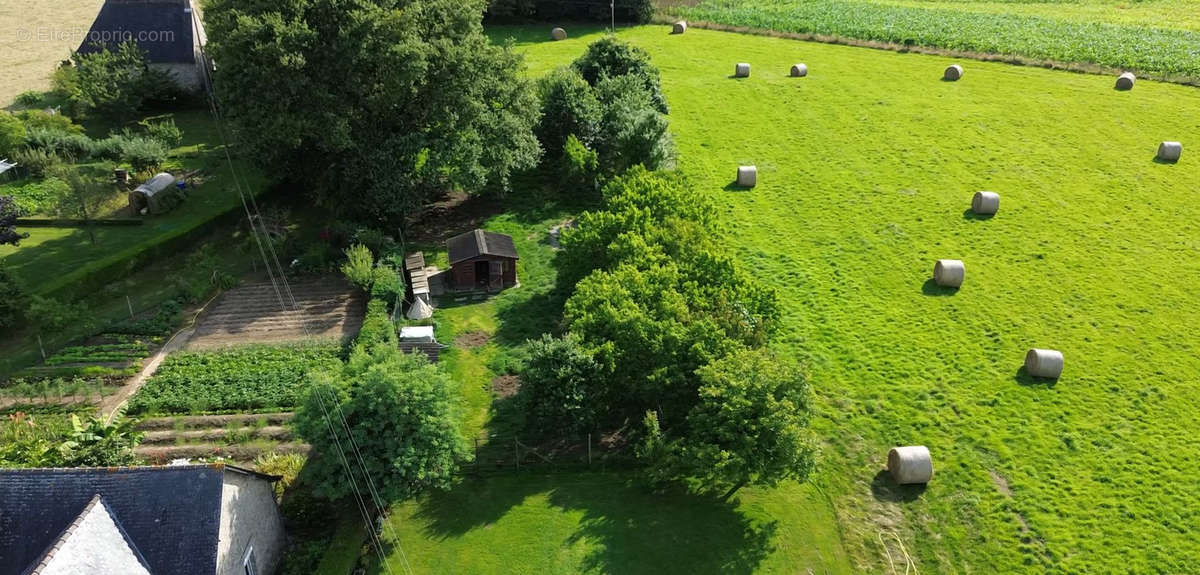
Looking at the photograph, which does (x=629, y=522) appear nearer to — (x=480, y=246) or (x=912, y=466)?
(x=912, y=466)

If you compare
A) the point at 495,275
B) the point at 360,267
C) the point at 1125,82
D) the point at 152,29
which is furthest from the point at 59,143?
the point at 1125,82

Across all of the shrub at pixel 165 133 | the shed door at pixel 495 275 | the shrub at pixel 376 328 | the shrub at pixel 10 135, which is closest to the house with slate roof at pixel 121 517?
the shrub at pixel 376 328

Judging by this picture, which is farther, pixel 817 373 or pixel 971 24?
pixel 971 24

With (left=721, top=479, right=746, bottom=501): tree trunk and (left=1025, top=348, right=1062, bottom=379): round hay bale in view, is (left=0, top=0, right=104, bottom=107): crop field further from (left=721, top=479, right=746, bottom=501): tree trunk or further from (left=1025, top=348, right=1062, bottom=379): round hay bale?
(left=1025, top=348, right=1062, bottom=379): round hay bale

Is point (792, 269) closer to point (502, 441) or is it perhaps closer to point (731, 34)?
point (502, 441)

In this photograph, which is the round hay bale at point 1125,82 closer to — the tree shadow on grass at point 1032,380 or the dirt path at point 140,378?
the tree shadow on grass at point 1032,380

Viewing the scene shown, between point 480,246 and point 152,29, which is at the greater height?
point 152,29

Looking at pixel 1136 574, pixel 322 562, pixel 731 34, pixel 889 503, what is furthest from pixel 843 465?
pixel 731 34
